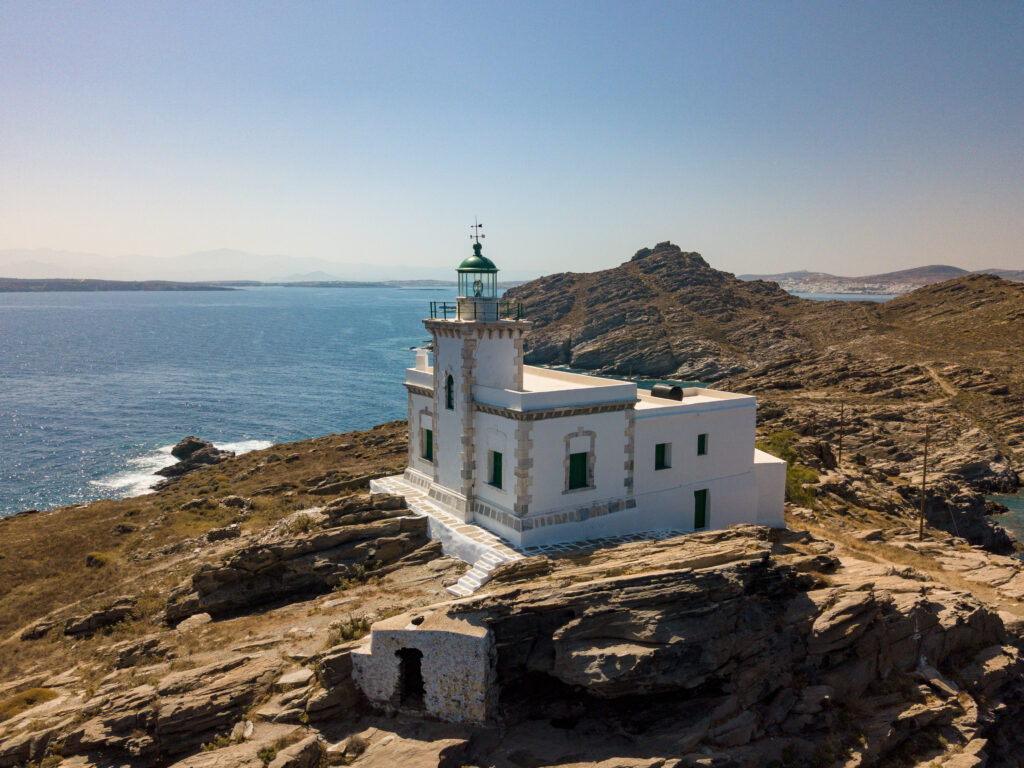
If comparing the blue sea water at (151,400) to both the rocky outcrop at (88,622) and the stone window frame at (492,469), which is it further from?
the stone window frame at (492,469)

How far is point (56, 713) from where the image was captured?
59.1 ft

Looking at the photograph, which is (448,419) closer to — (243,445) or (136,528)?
(136,528)

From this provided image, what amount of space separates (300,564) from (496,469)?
7.69 m

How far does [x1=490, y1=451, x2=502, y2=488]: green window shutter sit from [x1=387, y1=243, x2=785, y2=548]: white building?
41 mm

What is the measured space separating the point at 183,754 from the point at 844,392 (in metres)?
76.8

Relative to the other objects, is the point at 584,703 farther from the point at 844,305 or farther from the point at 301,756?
the point at 844,305

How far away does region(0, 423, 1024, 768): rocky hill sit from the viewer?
54.2 feet

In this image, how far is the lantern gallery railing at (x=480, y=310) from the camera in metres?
25.1

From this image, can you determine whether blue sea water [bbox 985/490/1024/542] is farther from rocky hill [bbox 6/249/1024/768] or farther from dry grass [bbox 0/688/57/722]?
dry grass [bbox 0/688/57/722]

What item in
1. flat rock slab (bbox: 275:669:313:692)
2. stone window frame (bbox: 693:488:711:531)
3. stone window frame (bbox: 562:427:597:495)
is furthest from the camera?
stone window frame (bbox: 693:488:711:531)

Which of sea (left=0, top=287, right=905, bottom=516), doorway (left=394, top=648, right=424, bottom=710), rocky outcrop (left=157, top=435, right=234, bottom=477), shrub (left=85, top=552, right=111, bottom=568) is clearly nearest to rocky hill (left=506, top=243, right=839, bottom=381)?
sea (left=0, top=287, right=905, bottom=516)

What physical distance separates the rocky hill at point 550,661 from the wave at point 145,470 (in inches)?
1152

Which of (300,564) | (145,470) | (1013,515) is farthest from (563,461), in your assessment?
(145,470)

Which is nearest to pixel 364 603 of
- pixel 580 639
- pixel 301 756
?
pixel 301 756
